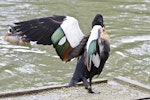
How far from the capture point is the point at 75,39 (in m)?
4.31

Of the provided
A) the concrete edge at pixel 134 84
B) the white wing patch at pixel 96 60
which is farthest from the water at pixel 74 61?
the white wing patch at pixel 96 60

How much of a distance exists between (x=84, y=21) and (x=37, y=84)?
4.86 meters

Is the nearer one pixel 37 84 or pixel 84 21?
pixel 37 84

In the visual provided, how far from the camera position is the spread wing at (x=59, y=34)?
4309mm

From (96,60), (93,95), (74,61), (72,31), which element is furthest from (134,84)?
(74,61)

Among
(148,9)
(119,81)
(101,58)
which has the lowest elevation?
(148,9)

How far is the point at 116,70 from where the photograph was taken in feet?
26.5

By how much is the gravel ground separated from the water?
2.39 meters

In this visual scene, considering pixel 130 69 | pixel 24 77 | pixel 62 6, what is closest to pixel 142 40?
pixel 130 69

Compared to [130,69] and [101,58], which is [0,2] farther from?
[101,58]

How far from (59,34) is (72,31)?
0.12m

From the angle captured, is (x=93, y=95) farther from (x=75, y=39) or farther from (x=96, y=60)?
(x=75, y=39)

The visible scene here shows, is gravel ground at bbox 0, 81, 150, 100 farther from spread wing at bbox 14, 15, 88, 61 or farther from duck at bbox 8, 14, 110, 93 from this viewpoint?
spread wing at bbox 14, 15, 88, 61

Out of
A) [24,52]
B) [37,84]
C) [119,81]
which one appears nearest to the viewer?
[119,81]
